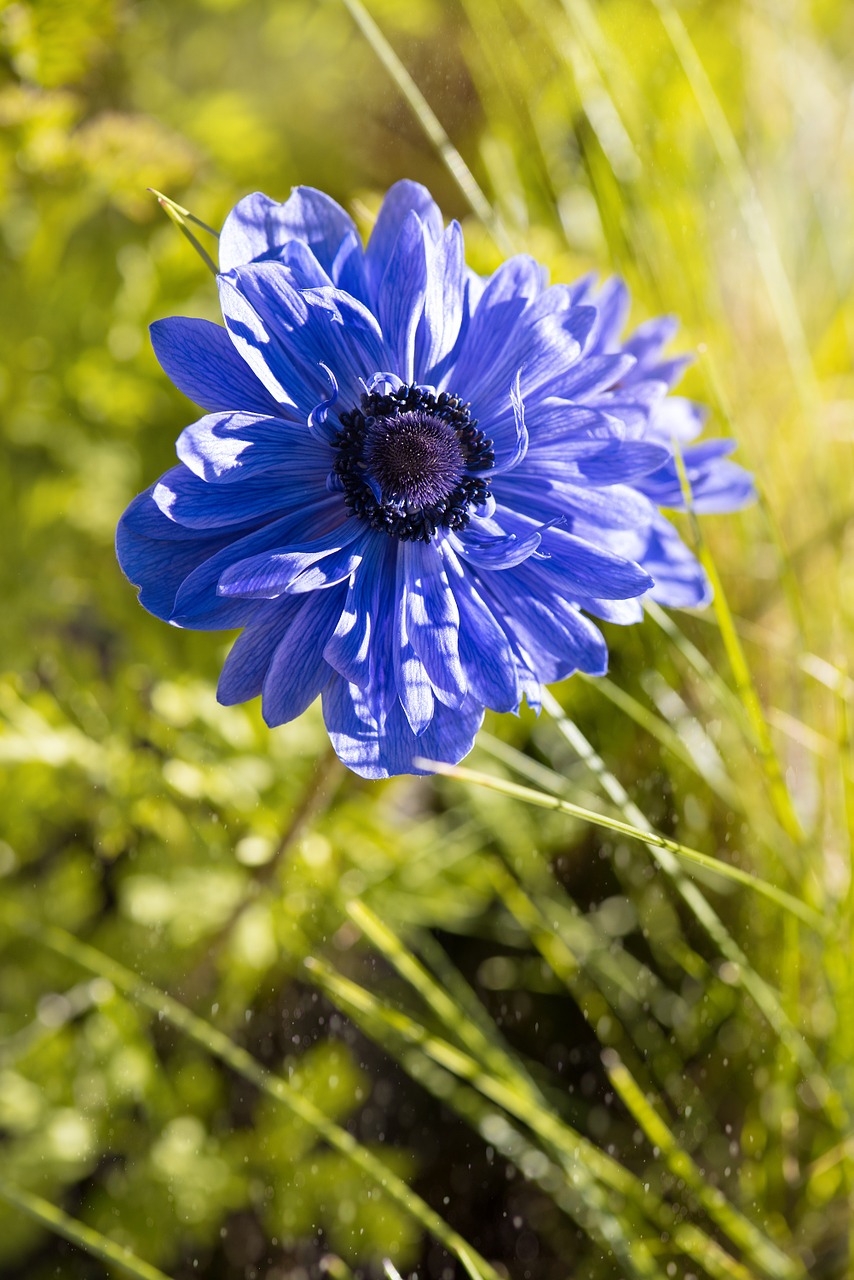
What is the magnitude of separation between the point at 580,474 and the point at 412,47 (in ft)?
2.59

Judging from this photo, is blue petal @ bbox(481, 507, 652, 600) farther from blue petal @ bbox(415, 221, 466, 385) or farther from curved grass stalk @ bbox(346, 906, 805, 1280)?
curved grass stalk @ bbox(346, 906, 805, 1280)

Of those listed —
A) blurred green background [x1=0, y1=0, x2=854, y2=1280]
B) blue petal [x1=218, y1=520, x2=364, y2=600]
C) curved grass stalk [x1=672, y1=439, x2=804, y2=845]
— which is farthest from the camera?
blurred green background [x1=0, y1=0, x2=854, y2=1280]

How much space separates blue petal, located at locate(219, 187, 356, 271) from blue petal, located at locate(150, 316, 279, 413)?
34 millimetres

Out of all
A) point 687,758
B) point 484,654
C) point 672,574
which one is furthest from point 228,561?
point 687,758

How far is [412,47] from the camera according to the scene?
1.03 m

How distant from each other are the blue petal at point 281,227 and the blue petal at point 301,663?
0.17 meters

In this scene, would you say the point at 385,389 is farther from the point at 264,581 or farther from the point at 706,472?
the point at 706,472

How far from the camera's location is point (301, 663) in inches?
17.9

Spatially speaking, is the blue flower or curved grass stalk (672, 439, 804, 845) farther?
curved grass stalk (672, 439, 804, 845)

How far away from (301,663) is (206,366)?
5.9 inches

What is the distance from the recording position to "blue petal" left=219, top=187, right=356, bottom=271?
443 millimetres

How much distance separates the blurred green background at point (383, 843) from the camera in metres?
0.83

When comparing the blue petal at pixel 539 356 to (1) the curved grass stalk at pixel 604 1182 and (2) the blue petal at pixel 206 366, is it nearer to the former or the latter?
(2) the blue petal at pixel 206 366

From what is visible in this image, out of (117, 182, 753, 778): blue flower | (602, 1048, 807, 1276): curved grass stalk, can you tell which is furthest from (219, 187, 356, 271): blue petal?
(602, 1048, 807, 1276): curved grass stalk
